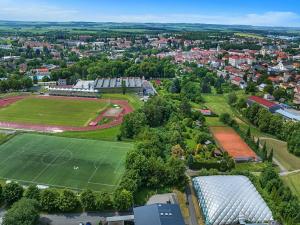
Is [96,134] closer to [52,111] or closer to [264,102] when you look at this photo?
[52,111]

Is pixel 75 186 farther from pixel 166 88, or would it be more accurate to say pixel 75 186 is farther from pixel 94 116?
pixel 166 88

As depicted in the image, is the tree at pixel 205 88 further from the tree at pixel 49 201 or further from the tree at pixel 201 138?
the tree at pixel 49 201

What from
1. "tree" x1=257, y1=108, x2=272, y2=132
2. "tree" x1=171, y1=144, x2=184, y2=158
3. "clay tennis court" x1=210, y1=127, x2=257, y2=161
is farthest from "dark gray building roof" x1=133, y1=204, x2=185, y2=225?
"tree" x1=257, y1=108, x2=272, y2=132

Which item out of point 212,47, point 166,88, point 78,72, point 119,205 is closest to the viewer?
point 119,205

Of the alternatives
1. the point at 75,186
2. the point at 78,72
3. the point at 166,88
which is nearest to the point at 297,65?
the point at 166,88

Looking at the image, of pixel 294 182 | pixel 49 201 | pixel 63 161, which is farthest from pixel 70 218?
pixel 294 182

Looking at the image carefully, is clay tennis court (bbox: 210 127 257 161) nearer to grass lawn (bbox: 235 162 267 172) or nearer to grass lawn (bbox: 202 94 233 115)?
grass lawn (bbox: 235 162 267 172)
